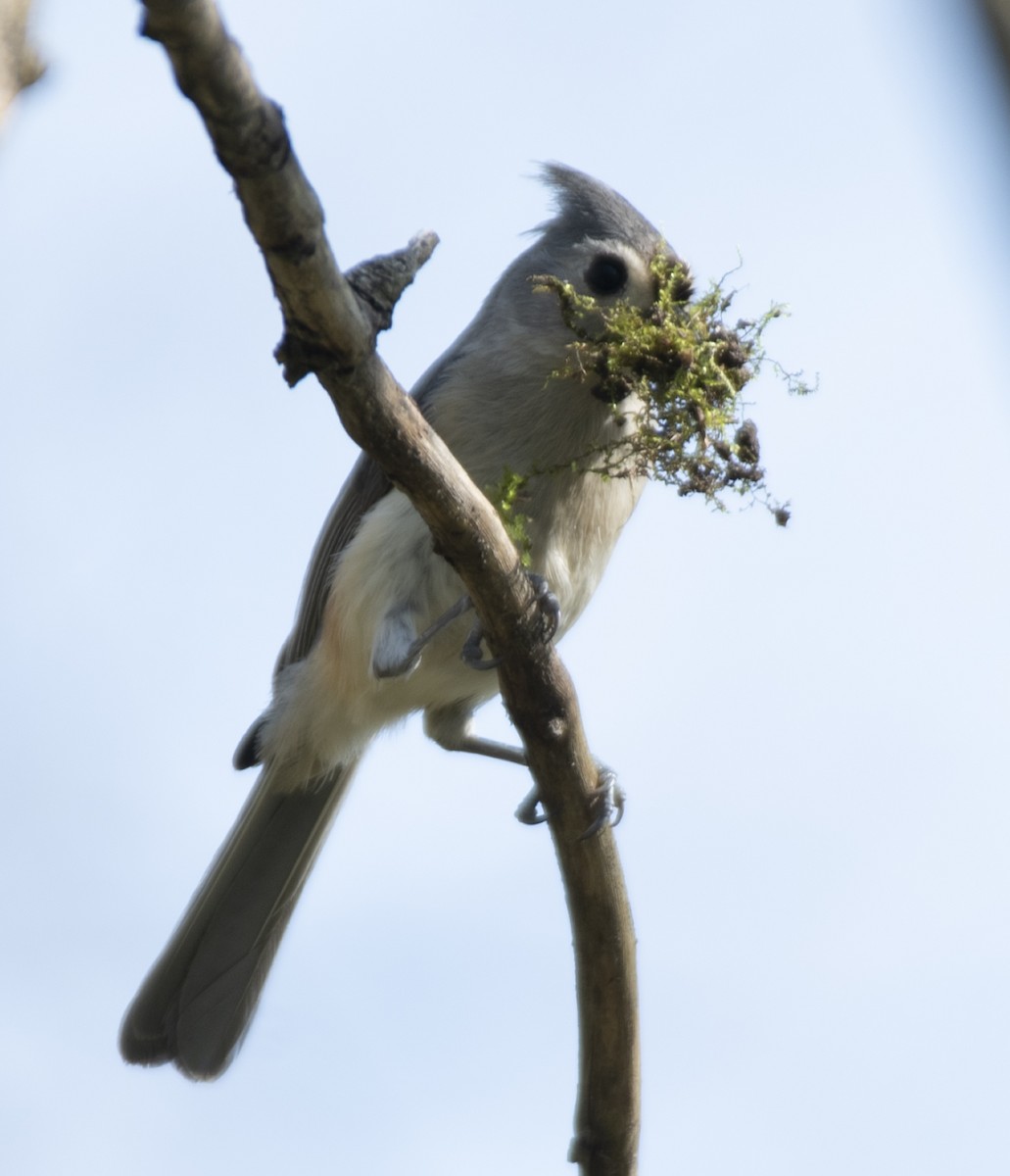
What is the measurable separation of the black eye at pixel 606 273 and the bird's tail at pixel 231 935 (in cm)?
186

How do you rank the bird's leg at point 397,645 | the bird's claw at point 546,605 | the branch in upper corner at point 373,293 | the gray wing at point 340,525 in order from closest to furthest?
the branch in upper corner at point 373,293 < the bird's claw at point 546,605 < the bird's leg at point 397,645 < the gray wing at point 340,525

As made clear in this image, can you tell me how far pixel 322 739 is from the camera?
4578 mm

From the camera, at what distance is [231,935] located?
4.66 meters

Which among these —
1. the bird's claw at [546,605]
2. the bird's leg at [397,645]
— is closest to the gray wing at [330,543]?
the bird's leg at [397,645]

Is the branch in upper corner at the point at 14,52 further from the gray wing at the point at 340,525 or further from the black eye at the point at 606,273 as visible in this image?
the gray wing at the point at 340,525

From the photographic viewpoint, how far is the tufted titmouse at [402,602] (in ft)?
12.6

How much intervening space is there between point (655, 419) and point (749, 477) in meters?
0.25

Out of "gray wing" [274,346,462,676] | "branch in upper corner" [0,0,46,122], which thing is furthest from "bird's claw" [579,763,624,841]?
"branch in upper corner" [0,0,46,122]

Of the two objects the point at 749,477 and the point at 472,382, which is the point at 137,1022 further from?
the point at 749,477

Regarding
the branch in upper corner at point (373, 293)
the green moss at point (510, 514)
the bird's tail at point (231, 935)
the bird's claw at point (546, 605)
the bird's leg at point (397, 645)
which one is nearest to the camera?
the branch in upper corner at point (373, 293)

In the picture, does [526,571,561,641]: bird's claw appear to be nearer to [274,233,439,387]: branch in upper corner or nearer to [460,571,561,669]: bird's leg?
[460,571,561,669]: bird's leg

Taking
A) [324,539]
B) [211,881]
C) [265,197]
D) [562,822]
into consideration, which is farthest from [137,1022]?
[265,197]

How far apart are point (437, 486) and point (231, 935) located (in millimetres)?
2560

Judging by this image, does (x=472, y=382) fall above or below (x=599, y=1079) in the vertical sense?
above
